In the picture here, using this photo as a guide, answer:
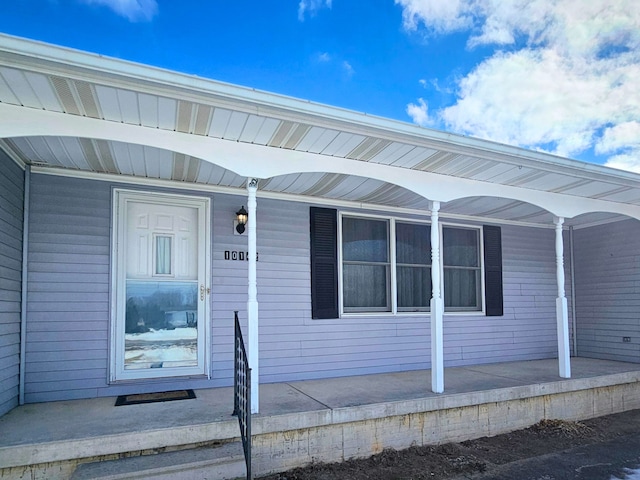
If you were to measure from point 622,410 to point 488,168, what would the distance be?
3667mm

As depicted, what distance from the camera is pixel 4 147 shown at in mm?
3547

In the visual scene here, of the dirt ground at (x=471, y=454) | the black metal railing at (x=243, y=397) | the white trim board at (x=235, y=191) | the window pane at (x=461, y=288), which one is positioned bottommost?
the dirt ground at (x=471, y=454)

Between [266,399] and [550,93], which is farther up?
[550,93]

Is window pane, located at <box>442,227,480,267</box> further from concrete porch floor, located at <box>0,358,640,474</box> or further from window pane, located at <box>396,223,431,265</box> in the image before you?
concrete porch floor, located at <box>0,358,640,474</box>

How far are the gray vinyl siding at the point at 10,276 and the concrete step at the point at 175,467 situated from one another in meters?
1.30

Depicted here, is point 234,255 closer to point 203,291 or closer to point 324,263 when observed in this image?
point 203,291

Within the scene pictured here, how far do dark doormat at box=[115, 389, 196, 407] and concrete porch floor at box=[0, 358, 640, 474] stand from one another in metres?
0.10

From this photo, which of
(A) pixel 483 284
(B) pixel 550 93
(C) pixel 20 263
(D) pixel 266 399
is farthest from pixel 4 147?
(B) pixel 550 93

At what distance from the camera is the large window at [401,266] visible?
5.63 meters

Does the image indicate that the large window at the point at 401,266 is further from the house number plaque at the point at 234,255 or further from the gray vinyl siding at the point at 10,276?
the gray vinyl siding at the point at 10,276

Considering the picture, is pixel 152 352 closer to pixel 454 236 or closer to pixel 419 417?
pixel 419 417

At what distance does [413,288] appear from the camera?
6.00 metres

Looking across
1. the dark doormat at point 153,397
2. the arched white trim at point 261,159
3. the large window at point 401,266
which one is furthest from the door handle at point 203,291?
the large window at point 401,266

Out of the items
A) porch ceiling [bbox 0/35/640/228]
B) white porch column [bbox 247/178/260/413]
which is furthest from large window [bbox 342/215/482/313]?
white porch column [bbox 247/178/260/413]
